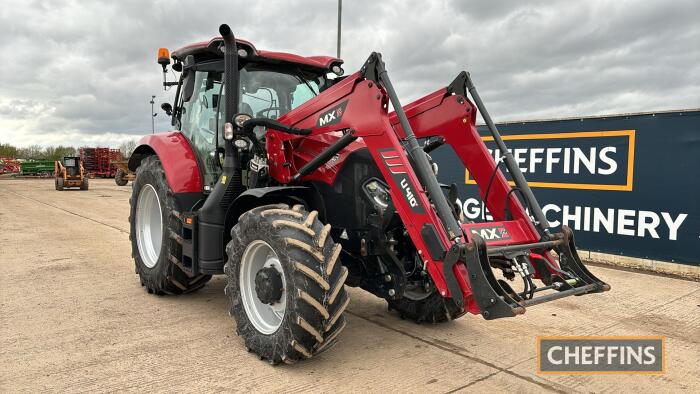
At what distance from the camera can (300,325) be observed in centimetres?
315

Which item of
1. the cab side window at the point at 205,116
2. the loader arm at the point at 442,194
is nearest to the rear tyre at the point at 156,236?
the cab side window at the point at 205,116

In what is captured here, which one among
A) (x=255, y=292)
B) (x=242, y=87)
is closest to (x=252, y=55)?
(x=242, y=87)

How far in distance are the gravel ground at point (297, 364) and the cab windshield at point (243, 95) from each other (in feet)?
4.88

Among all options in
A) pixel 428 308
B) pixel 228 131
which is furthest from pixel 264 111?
pixel 428 308

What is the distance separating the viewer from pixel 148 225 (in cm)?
562

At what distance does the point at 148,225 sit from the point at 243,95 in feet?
7.02

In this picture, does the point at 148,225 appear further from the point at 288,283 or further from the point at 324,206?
the point at 288,283

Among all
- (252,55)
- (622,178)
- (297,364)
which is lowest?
(297,364)

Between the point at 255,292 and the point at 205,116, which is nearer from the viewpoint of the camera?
the point at 255,292

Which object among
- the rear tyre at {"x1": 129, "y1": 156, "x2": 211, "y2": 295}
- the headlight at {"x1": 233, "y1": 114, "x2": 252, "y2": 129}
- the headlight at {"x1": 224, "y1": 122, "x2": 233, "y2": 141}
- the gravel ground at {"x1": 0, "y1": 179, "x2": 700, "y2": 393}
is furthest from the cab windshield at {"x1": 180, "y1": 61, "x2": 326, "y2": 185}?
the gravel ground at {"x1": 0, "y1": 179, "x2": 700, "y2": 393}

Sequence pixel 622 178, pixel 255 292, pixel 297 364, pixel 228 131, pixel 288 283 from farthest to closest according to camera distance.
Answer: pixel 622 178, pixel 228 131, pixel 255 292, pixel 297 364, pixel 288 283

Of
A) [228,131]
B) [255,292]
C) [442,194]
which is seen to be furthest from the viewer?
[228,131]

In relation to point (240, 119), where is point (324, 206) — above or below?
below

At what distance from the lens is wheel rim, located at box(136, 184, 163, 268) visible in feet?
18.0
